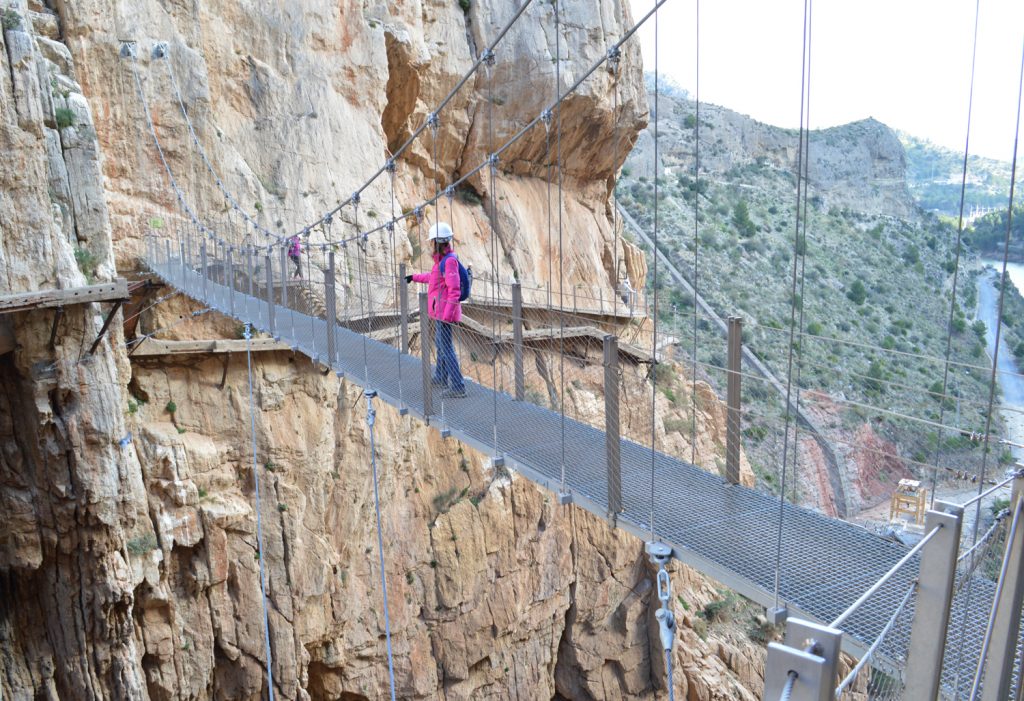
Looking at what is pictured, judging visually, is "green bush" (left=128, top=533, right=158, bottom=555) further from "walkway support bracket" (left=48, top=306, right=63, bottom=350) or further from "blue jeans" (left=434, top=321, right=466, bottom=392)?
"blue jeans" (left=434, top=321, right=466, bottom=392)

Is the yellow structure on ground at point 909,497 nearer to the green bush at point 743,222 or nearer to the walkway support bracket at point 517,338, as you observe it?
the walkway support bracket at point 517,338

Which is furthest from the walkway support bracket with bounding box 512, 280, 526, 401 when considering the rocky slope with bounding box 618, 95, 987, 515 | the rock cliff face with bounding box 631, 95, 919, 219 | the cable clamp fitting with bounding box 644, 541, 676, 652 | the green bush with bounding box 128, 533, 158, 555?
the rock cliff face with bounding box 631, 95, 919, 219

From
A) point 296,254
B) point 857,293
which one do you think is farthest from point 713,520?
point 857,293

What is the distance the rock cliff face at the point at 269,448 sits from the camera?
203 inches

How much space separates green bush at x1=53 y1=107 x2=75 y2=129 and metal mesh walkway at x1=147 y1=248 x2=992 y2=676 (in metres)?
3.35

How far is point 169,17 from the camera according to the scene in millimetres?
7121

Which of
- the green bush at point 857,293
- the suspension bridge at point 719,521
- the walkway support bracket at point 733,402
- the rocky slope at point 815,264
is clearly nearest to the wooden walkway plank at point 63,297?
the suspension bridge at point 719,521

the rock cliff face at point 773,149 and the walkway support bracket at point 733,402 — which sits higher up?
the rock cliff face at point 773,149

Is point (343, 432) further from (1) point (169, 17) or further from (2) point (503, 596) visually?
(1) point (169, 17)

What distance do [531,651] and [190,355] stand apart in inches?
197

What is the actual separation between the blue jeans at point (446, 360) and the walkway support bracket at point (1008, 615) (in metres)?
2.56

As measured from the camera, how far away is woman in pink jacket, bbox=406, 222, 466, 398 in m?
3.62

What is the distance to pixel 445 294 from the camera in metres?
3.67

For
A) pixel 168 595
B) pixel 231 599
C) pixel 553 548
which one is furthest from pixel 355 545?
pixel 553 548
